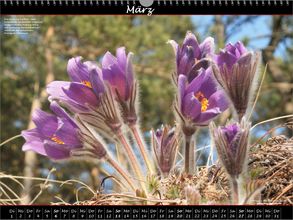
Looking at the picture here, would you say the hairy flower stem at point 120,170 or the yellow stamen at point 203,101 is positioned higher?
the yellow stamen at point 203,101

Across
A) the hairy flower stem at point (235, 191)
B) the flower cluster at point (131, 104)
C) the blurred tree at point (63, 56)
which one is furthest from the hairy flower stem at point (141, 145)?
the blurred tree at point (63, 56)

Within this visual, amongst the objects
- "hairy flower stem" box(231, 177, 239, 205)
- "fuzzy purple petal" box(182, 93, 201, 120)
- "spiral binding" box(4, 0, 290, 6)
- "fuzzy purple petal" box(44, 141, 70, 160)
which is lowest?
"hairy flower stem" box(231, 177, 239, 205)

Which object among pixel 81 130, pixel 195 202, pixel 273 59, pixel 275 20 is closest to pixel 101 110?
pixel 81 130

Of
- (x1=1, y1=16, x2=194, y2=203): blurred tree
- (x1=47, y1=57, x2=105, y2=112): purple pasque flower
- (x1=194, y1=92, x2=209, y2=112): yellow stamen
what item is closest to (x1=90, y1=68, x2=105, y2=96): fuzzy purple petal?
(x1=47, y1=57, x2=105, y2=112): purple pasque flower

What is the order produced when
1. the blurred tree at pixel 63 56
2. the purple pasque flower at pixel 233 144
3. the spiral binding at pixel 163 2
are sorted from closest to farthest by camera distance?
the purple pasque flower at pixel 233 144 < the spiral binding at pixel 163 2 < the blurred tree at pixel 63 56

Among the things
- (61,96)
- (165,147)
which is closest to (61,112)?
(61,96)

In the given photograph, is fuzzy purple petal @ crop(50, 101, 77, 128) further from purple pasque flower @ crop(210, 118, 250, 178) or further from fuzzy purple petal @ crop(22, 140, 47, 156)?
purple pasque flower @ crop(210, 118, 250, 178)

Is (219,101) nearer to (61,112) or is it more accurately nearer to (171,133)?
(171,133)

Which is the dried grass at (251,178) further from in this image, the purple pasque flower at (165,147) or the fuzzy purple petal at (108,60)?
the fuzzy purple petal at (108,60)
